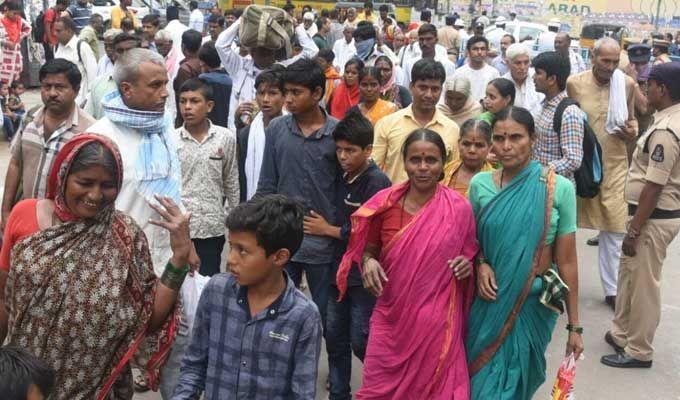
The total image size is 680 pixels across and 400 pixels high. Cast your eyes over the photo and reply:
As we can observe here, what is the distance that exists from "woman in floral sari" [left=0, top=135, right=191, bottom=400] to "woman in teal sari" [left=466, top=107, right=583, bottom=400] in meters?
1.37

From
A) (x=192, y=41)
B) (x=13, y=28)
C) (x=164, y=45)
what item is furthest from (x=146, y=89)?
(x=13, y=28)

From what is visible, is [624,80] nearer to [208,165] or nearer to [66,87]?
[208,165]

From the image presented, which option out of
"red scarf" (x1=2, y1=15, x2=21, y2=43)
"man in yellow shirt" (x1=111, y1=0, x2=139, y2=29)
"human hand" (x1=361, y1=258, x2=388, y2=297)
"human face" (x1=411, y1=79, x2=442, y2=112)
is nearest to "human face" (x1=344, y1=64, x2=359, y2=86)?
"human face" (x1=411, y1=79, x2=442, y2=112)

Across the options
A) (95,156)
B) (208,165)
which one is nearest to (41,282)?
(95,156)

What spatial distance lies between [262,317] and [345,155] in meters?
1.47

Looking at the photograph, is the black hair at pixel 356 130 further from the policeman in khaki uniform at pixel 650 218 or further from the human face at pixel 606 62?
the human face at pixel 606 62

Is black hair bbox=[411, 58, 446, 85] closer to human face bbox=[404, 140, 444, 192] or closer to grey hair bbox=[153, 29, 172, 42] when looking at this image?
human face bbox=[404, 140, 444, 192]

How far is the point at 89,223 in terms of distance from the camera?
2.56 meters

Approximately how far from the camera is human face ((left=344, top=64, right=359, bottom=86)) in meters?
7.18

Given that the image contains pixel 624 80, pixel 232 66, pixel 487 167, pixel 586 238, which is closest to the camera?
pixel 487 167

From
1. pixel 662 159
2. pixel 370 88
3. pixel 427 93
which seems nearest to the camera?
pixel 662 159

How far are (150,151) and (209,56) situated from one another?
3.66 metres

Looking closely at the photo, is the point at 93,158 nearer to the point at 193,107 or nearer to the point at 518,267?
the point at 518,267

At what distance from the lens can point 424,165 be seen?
3.40 m
